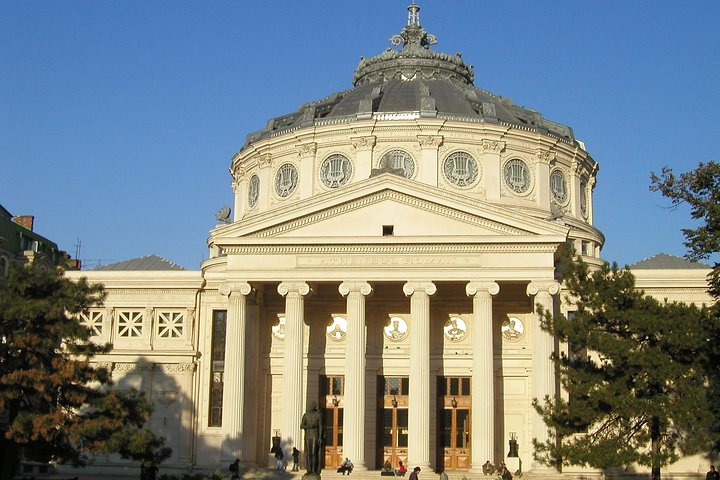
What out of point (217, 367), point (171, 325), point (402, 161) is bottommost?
point (217, 367)

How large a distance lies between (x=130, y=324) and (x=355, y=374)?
49.2ft

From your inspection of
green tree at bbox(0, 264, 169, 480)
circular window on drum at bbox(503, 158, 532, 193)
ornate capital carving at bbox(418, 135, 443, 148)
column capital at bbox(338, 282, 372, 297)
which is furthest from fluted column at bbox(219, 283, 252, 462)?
circular window on drum at bbox(503, 158, 532, 193)

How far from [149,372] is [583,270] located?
88.2ft

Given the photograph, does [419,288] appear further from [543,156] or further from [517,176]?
[543,156]

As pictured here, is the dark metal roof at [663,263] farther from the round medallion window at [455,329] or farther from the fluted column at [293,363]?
the fluted column at [293,363]

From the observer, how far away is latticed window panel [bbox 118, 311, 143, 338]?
2384 inches

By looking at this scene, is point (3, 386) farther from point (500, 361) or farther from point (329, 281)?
point (500, 361)

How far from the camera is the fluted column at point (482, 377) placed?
1992 inches

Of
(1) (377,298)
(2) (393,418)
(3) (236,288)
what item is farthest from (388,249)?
(2) (393,418)

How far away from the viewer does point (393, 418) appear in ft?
185

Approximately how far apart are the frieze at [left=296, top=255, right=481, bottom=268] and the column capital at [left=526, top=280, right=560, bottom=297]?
2.62m

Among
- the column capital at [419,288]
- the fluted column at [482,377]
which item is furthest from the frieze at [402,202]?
the column capital at [419,288]

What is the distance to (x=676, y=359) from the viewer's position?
38906 mm

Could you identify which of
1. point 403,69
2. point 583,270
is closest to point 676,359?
point 583,270
